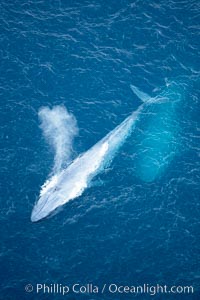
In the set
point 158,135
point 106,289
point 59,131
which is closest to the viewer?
point 106,289

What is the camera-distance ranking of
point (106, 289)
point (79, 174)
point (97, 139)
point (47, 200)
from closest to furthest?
point (106, 289) → point (47, 200) → point (79, 174) → point (97, 139)

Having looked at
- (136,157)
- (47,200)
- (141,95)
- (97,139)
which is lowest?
(47,200)

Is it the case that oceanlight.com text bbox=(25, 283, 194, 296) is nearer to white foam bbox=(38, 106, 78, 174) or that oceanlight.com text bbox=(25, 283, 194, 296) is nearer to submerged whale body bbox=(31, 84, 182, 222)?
submerged whale body bbox=(31, 84, 182, 222)

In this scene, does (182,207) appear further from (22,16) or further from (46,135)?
(22,16)

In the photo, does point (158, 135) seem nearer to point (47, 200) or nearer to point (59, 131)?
point (59, 131)

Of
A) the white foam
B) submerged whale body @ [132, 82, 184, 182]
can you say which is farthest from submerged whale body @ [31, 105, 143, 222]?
submerged whale body @ [132, 82, 184, 182]

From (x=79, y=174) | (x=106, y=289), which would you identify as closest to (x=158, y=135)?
(x=79, y=174)

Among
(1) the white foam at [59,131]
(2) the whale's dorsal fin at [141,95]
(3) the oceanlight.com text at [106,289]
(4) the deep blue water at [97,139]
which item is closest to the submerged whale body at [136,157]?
(2) the whale's dorsal fin at [141,95]

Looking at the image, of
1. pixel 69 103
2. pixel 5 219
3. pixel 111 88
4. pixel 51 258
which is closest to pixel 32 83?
pixel 69 103
